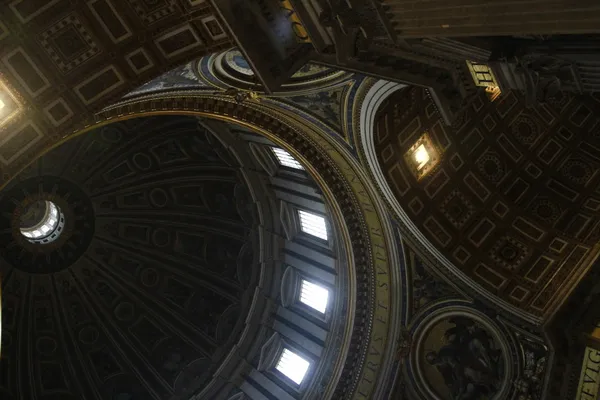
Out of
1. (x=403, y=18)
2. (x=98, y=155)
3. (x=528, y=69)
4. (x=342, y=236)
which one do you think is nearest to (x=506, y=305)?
(x=342, y=236)

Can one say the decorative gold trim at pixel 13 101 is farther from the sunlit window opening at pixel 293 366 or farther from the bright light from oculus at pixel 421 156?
the sunlit window opening at pixel 293 366

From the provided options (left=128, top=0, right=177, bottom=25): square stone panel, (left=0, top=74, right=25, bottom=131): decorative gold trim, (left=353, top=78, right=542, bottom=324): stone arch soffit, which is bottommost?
(left=0, top=74, right=25, bottom=131): decorative gold trim

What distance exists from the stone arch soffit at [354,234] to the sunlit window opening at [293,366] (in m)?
2.37

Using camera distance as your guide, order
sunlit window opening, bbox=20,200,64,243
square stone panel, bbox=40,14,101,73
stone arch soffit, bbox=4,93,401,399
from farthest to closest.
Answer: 1. sunlit window opening, bbox=20,200,64,243
2. stone arch soffit, bbox=4,93,401,399
3. square stone panel, bbox=40,14,101,73

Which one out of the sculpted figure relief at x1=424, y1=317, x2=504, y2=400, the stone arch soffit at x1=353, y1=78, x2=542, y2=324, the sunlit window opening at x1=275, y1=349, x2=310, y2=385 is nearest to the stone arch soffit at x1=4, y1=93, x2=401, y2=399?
the stone arch soffit at x1=353, y1=78, x2=542, y2=324

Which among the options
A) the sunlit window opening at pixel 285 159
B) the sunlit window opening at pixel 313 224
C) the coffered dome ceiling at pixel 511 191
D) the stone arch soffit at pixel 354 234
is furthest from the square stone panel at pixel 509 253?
the sunlit window opening at pixel 285 159

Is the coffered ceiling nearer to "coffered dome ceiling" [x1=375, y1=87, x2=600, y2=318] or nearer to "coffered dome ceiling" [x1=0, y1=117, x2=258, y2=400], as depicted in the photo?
"coffered dome ceiling" [x1=375, y1=87, x2=600, y2=318]

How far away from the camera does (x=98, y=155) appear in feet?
71.5

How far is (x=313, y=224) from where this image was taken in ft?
58.9

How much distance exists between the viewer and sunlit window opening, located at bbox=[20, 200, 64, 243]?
75.6ft

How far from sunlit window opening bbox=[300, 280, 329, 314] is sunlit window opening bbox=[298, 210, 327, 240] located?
5.44 ft

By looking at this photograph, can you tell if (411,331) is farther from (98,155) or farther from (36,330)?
(36,330)

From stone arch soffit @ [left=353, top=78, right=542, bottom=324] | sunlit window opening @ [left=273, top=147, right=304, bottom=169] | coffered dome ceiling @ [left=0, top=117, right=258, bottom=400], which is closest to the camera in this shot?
stone arch soffit @ [left=353, top=78, right=542, bottom=324]

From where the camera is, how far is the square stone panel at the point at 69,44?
848 cm
